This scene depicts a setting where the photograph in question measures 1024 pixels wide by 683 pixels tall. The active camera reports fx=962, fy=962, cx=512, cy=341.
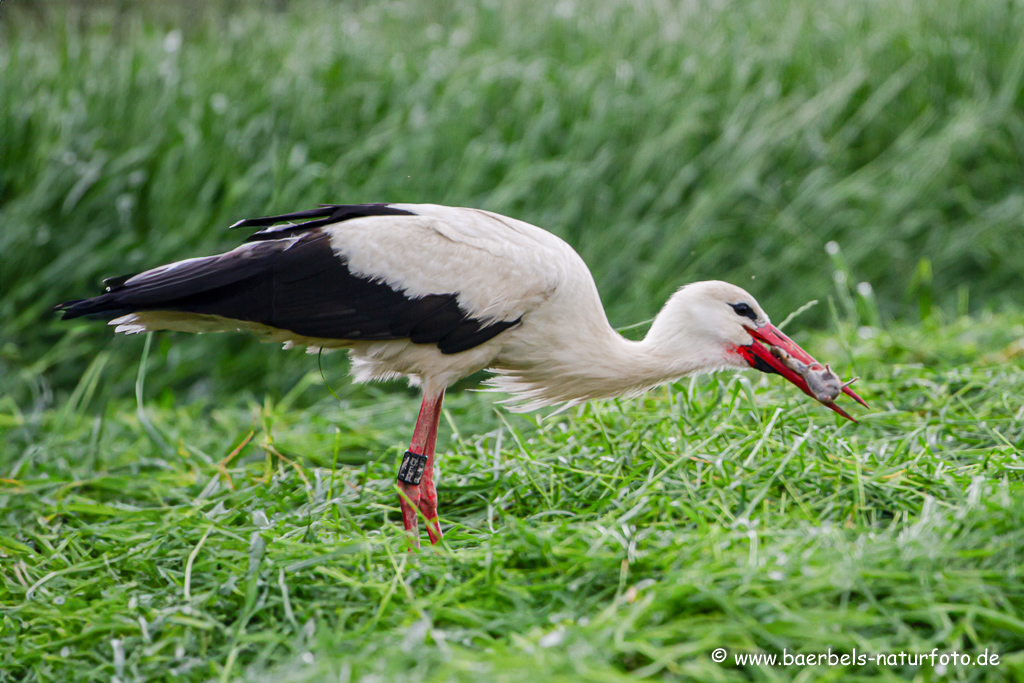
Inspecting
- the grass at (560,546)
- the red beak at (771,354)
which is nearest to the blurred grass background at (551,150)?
the grass at (560,546)

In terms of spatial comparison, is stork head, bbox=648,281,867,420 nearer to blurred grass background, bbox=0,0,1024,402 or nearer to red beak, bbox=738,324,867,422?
red beak, bbox=738,324,867,422

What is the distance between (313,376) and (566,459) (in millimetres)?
1763

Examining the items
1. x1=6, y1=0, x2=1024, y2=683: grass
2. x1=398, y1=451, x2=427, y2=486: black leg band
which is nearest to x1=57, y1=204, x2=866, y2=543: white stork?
x1=398, y1=451, x2=427, y2=486: black leg band

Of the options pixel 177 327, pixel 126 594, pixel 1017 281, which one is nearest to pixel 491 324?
pixel 177 327

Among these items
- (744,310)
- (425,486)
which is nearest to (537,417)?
(425,486)

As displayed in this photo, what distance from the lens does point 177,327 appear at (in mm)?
3012

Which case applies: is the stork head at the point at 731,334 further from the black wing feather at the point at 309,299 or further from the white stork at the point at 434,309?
the black wing feather at the point at 309,299

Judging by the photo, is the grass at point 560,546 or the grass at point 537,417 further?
the grass at point 537,417

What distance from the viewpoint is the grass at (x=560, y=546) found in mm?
2064

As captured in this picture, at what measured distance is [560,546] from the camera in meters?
2.44

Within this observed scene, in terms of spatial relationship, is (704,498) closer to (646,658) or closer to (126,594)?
(646,658)

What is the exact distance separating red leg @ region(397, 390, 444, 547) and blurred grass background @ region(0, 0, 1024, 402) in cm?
246

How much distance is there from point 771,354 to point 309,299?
55.8 inches

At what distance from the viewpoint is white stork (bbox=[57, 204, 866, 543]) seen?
→ 285cm
